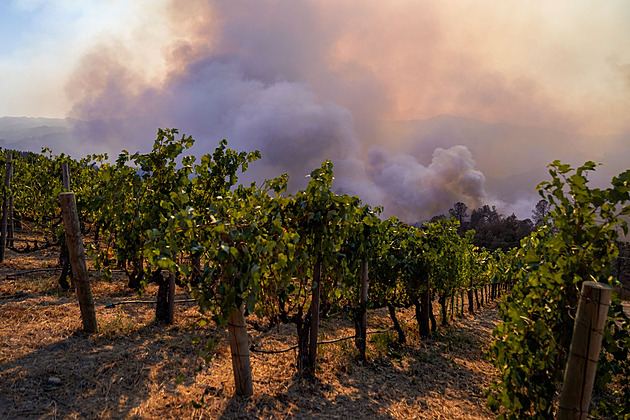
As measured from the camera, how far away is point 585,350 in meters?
2.42

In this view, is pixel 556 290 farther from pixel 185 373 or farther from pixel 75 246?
pixel 75 246

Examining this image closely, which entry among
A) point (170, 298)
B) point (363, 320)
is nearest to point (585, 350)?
point (363, 320)

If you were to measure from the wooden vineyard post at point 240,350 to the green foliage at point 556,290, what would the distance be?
2.47 m

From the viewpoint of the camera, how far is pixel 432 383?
5.30 meters

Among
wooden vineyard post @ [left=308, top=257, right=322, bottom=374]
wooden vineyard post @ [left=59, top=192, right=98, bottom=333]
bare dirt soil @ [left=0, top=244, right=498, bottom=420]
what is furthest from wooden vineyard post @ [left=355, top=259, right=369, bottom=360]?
wooden vineyard post @ [left=59, top=192, right=98, bottom=333]

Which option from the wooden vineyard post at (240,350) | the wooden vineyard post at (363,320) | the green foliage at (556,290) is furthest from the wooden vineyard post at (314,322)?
the green foliage at (556,290)

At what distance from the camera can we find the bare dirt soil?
3.52 metres

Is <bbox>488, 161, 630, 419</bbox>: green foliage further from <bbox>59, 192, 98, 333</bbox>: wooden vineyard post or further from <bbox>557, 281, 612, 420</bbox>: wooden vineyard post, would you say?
<bbox>59, 192, 98, 333</bbox>: wooden vineyard post

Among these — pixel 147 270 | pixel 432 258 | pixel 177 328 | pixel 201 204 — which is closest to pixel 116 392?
pixel 147 270

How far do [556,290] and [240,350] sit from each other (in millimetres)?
Answer: 3176

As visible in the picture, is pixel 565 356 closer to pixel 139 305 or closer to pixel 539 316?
pixel 539 316

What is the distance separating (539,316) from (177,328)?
5.60m

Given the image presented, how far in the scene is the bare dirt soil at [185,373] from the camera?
3521 mm

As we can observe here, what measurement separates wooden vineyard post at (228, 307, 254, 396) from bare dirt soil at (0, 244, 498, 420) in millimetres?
134
